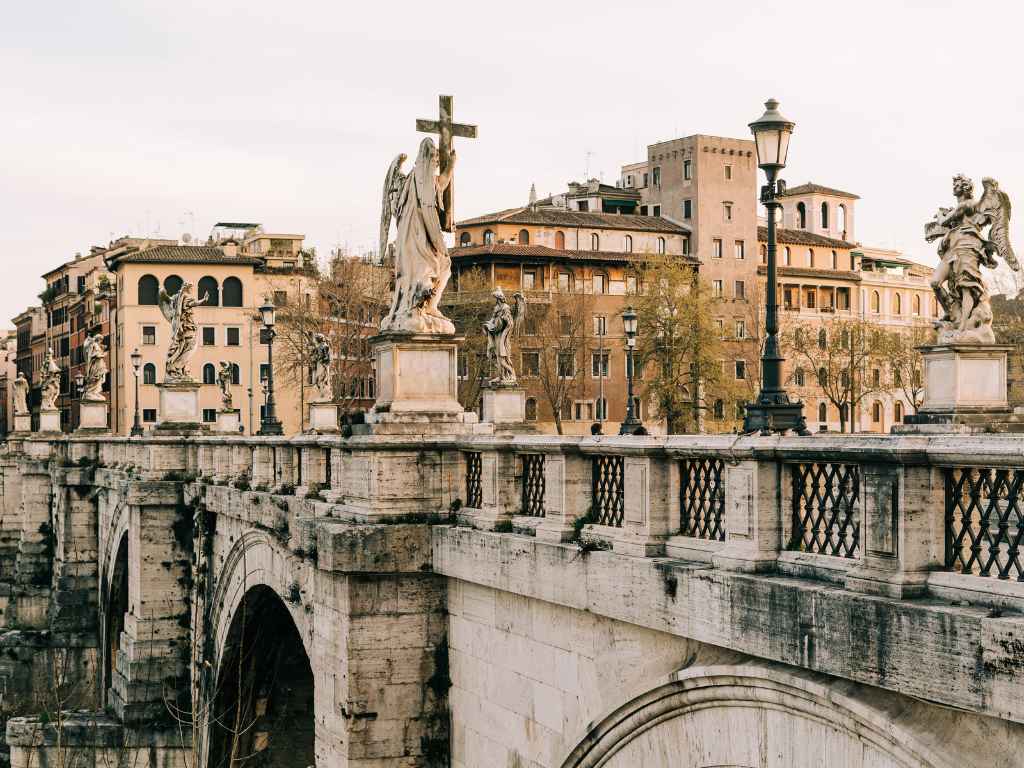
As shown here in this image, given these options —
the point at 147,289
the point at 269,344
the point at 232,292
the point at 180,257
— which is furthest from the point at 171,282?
the point at 269,344

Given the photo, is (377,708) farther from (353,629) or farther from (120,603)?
(120,603)

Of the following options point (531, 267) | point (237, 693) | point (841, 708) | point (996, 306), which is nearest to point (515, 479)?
point (841, 708)

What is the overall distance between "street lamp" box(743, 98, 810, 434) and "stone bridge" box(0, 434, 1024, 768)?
135 inches

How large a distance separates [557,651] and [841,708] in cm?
352

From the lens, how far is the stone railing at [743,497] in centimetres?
632

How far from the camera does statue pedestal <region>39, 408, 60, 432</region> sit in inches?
1858

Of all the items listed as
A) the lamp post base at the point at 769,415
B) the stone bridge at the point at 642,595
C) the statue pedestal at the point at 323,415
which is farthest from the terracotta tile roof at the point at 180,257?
the lamp post base at the point at 769,415

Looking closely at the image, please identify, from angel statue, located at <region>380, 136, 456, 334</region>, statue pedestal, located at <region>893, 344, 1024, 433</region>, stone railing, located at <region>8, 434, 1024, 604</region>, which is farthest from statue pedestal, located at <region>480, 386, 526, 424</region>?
angel statue, located at <region>380, 136, 456, 334</region>

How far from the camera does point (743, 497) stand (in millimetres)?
7723

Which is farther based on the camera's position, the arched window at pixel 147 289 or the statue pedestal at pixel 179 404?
the arched window at pixel 147 289

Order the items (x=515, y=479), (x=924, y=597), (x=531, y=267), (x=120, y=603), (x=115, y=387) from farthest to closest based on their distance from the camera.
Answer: (x=115, y=387)
(x=531, y=267)
(x=120, y=603)
(x=515, y=479)
(x=924, y=597)

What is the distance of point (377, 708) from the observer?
12.1m

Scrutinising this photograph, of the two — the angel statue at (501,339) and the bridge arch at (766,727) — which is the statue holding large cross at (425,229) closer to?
the bridge arch at (766,727)

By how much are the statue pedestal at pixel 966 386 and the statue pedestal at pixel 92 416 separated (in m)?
31.7
